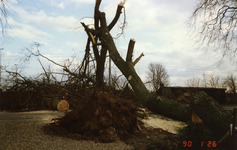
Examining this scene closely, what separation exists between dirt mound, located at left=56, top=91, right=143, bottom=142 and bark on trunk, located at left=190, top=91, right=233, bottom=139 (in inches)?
59.0

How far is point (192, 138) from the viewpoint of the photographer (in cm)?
311

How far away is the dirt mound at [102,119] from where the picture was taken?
4.04 m

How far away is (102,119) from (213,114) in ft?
7.98

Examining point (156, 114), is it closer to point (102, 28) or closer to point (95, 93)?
point (95, 93)

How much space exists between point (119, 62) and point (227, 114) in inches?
191

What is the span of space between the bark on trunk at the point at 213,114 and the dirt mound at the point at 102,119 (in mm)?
1498

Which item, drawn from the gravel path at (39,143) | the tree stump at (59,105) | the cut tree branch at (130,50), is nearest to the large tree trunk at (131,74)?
the cut tree branch at (130,50)

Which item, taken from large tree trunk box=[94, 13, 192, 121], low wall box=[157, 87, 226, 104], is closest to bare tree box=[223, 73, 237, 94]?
low wall box=[157, 87, 226, 104]

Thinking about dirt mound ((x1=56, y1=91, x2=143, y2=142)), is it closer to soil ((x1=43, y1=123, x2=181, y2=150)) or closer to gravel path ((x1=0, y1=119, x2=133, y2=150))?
soil ((x1=43, y1=123, x2=181, y2=150))

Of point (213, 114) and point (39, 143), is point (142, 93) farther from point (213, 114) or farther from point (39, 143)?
point (39, 143)

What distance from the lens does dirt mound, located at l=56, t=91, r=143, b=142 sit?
13.2 feet

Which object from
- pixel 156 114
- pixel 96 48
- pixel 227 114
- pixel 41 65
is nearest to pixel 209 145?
pixel 227 114
